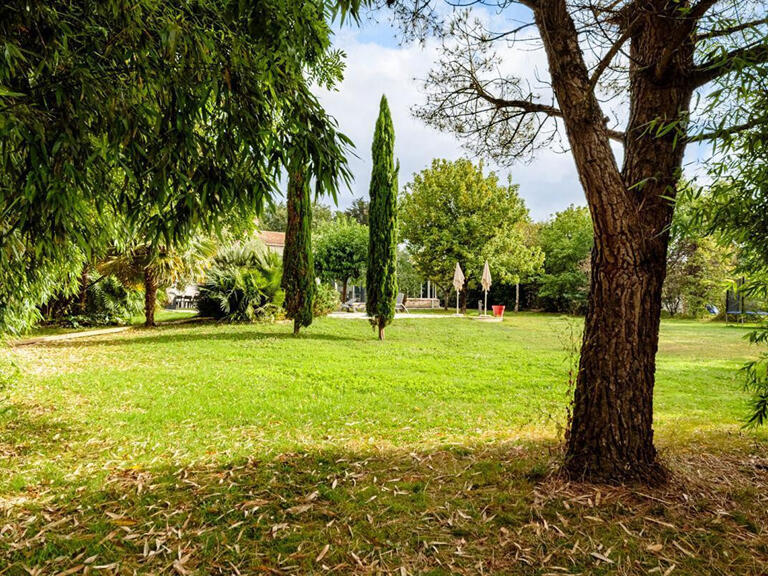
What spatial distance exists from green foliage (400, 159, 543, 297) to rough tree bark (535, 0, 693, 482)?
68.0 feet

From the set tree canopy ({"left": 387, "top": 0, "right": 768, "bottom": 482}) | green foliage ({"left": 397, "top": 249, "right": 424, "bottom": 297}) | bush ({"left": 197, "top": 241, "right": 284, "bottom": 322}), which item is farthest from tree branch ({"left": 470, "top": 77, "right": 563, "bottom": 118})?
green foliage ({"left": 397, "top": 249, "right": 424, "bottom": 297})

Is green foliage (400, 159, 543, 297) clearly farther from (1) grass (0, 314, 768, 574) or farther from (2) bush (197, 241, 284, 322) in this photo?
(1) grass (0, 314, 768, 574)

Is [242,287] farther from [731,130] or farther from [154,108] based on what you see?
[731,130]

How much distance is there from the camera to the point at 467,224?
23.9 metres

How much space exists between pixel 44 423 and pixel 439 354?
22.2ft

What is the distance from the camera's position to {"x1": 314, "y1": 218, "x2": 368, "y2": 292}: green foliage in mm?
25781

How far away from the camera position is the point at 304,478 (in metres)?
3.29

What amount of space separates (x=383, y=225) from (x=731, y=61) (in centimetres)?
934

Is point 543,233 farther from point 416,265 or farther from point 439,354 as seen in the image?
point 439,354

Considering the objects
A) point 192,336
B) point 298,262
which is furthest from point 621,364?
point 192,336

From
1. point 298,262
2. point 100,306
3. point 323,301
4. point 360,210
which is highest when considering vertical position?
point 360,210

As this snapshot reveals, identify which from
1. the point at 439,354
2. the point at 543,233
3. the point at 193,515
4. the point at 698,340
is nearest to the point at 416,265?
the point at 543,233

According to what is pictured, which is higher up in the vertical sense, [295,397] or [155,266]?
[155,266]

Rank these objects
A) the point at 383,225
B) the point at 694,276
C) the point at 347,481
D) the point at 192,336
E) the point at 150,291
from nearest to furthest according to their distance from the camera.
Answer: the point at 347,481
the point at 192,336
the point at 383,225
the point at 150,291
the point at 694,276
